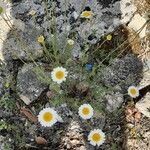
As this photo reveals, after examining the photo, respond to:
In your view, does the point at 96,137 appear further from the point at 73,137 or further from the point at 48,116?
the point at 48,116

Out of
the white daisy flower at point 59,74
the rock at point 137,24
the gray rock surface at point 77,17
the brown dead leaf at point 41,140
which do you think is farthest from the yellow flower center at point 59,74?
the rock at point 137,24

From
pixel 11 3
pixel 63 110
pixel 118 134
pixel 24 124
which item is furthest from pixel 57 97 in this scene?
pixel 11 3

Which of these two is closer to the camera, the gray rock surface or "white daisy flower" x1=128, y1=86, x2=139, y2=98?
"white daisy flower" x1=128, y1=86, x2=139, y2=98

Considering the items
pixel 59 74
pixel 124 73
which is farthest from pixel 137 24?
pixel 59 74

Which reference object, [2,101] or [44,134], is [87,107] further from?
[2,101]

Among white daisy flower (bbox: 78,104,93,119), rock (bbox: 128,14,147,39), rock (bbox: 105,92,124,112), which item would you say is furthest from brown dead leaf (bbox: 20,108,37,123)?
rock (bbox: 128,14,147,39)

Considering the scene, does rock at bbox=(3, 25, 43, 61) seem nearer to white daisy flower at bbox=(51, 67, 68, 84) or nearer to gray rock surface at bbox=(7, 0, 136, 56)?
gray rock surface at bbox=(7, 0, 136, 56)
